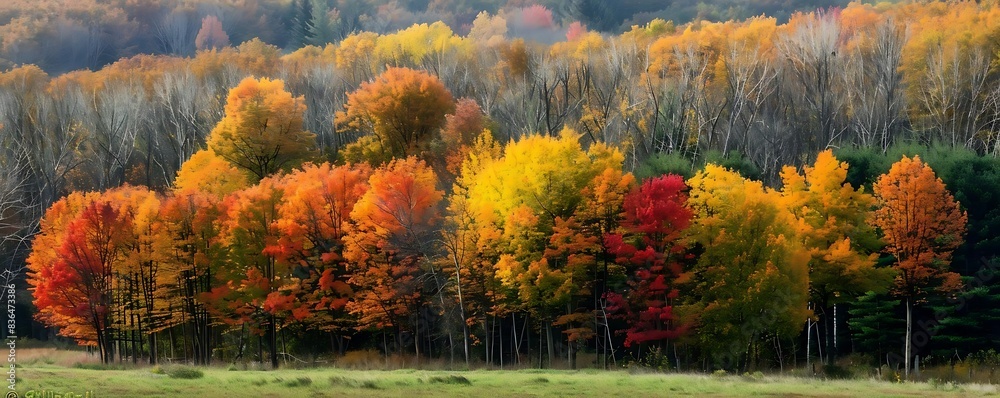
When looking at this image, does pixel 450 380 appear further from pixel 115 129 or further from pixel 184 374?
pixel 115 129

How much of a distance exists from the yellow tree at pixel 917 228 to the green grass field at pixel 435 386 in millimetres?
18650

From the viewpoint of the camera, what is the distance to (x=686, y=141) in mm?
99312

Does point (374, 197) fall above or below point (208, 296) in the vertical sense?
above

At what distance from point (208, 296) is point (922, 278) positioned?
4151 cm

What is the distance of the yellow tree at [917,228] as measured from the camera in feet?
225

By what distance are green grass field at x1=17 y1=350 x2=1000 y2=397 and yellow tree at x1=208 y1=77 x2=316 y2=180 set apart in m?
48.3

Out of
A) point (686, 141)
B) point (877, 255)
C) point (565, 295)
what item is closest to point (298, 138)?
point (686, 141)

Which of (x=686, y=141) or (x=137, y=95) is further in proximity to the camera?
(x=137, y=95)

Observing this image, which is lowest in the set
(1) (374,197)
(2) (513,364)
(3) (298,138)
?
(2) (513,364)

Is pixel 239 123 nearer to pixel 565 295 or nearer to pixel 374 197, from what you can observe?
pixel 374 197

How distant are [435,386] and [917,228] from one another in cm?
3624

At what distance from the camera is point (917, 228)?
69.1 meters

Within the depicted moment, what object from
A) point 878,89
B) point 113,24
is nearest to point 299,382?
point 878,89

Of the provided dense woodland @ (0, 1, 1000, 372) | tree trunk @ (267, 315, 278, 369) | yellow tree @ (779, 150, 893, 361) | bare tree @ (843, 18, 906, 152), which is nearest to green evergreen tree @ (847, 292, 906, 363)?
dense woodland @ (0, 1, 1000, 372)
